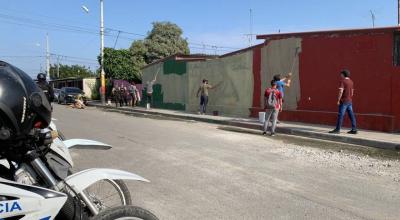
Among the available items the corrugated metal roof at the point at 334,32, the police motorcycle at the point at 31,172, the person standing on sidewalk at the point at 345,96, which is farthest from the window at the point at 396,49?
the police motorcycle at the point at 31,172

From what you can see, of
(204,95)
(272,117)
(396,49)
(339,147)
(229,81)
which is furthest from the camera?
(204,95)

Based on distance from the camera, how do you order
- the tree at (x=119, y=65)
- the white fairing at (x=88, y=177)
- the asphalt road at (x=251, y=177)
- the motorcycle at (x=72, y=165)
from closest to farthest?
the white fairing at (x=88, y=177) → the motorcycle at (x=72, y=165) → the asphalt road at (x=251, y=177) → the tree at (x=119, y=65)

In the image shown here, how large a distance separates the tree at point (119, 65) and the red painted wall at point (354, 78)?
2590 centimetres

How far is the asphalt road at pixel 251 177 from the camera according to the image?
630 centimetres

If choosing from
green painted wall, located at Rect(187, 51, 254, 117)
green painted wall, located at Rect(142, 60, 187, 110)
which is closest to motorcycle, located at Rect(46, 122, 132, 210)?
green painted wall, located at Rect(187, 51, 254, 117)

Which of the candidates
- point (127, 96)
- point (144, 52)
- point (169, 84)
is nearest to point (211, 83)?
point (169, 84)

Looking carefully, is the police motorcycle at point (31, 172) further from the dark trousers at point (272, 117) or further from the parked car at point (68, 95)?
the parked car at point (68, 95)

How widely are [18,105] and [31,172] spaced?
587mm

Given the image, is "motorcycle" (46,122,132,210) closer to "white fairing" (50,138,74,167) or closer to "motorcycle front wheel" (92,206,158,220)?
"white fairing" (50,138,74,167)

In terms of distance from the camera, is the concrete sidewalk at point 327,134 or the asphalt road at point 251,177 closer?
the asphalt road at point 251,177

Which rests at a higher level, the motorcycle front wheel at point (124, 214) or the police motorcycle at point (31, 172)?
the police motorcycle at point (31, 172)

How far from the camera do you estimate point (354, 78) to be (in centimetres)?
1606

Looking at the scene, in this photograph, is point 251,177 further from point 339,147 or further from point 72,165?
point 339,147

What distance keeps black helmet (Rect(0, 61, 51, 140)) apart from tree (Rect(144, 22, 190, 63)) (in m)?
47.8
